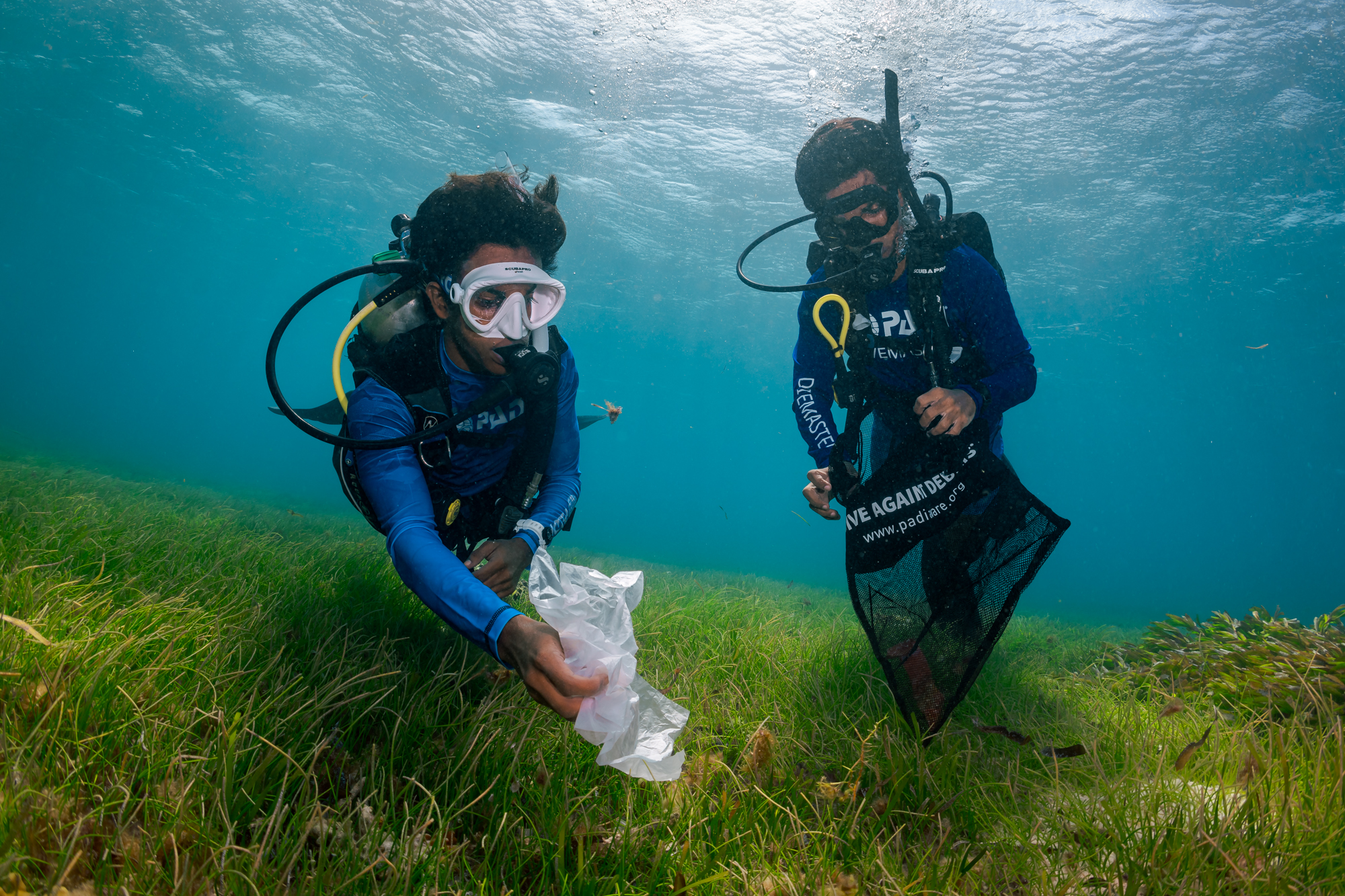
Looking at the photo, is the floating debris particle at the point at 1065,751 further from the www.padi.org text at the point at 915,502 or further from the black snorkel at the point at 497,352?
the black snorkel at the point at 497,352

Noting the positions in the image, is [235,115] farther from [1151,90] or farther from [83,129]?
[1151,90]

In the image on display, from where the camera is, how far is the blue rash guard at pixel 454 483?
1.83 m

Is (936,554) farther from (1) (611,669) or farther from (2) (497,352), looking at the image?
(2) (497,352)

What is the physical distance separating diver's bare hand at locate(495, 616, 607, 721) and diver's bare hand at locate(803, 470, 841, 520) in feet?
5.55

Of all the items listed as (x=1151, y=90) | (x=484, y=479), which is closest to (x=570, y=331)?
(x=1151, y=90)

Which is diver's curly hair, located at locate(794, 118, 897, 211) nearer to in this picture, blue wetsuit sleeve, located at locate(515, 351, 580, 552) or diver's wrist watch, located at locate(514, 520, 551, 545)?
blue wetsuit sleeve, located at locate(515, 351, 580, 552)

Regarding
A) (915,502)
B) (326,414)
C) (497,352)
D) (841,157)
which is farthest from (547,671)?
(841,157)

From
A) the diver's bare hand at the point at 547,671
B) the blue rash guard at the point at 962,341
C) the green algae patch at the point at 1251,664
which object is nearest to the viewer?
the diver's bare hand at the point at 547,671

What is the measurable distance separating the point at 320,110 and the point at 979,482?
74.6 ft

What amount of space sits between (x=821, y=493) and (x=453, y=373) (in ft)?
6.62

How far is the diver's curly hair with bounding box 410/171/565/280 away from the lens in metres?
2.56

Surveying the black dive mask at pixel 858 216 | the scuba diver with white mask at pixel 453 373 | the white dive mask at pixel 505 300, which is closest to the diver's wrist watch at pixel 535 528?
the scuba diver with white mask at pixel 453 373

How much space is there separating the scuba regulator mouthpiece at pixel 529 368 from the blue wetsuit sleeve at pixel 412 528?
20.1 inches

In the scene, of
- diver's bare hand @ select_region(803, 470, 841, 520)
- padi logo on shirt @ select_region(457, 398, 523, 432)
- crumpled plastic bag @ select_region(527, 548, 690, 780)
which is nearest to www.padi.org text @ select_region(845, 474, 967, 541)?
diver's bare hand @ select_region(803, 470, 841, 520)
